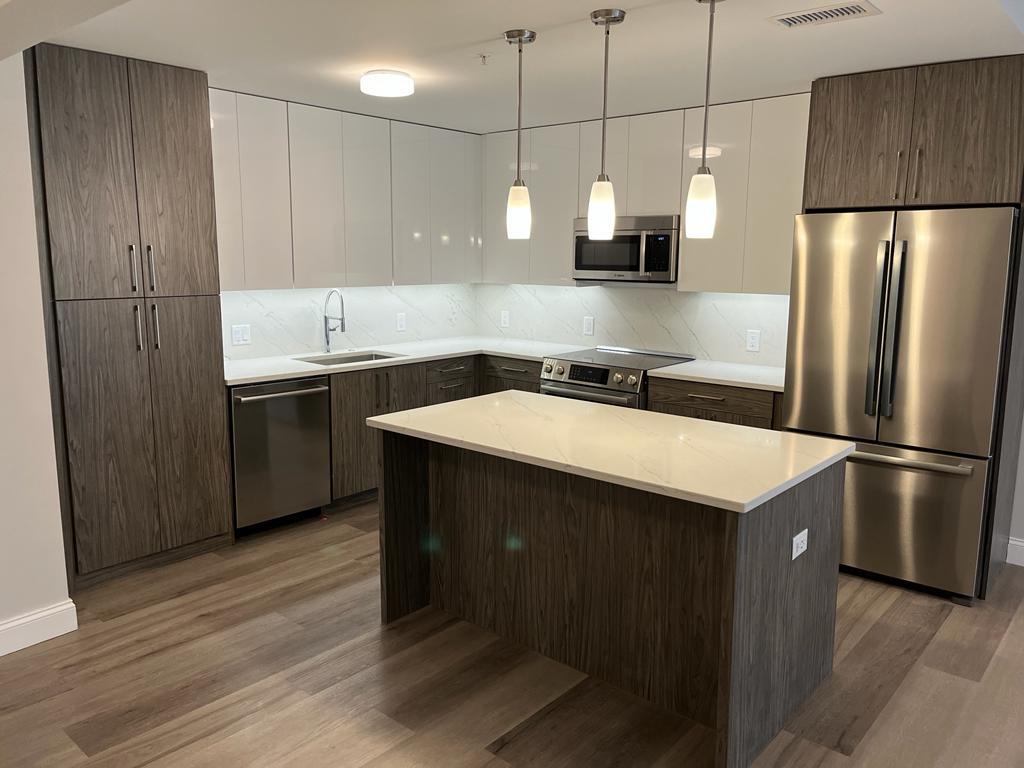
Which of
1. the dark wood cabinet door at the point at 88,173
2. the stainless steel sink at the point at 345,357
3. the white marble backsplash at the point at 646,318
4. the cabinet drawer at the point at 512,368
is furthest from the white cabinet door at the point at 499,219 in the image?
the dark wood cabinet door at the point at 88,173

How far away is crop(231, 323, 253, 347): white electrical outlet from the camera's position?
4699 mm

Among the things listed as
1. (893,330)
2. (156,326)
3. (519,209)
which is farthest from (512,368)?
(519,209)

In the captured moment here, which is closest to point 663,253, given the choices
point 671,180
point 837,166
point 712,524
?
point 671,180

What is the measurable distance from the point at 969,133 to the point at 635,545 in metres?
2.36

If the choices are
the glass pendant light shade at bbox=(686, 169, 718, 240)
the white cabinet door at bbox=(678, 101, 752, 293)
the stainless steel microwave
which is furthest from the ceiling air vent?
the stainless steel microwave

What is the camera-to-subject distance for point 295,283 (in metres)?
4.57

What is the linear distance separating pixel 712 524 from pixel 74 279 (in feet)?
9.43

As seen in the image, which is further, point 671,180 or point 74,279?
point 671,180

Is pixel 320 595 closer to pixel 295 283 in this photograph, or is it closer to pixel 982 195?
pixel 295 283

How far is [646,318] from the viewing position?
5.23 m

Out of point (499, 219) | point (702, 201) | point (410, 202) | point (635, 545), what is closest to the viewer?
point (702, 201)

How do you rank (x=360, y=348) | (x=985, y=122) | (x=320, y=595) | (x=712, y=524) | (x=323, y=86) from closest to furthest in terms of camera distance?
(x=712, y=524) < (x=985, y=122) < (x=320, y=595) < (x=323, y=86) < (x=360, y=348)

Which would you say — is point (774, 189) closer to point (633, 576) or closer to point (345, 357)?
point (633, 576)

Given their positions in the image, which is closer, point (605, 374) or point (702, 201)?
point (702, 201)
